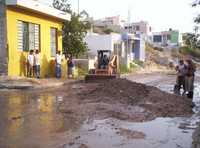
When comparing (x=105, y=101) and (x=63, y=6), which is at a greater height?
(x=63, y=6)

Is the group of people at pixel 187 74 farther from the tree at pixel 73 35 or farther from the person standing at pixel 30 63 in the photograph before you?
the tree at pixel 73 35

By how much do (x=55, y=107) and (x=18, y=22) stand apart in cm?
1166

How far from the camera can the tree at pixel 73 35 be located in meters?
34.7

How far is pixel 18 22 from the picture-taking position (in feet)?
81.4

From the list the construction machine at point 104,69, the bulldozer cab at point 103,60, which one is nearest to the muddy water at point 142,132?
the construction machine at point 104,69

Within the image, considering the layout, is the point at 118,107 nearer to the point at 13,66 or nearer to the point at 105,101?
the point at 105,101

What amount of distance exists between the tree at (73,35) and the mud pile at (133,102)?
50.0 feet

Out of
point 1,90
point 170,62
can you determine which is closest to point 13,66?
point 1,90

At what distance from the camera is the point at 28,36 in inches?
1022

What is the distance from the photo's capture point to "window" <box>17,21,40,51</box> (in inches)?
986

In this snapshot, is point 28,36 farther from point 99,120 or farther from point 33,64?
point 99,120

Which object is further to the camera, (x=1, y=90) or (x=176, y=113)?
(x=1, y=90)

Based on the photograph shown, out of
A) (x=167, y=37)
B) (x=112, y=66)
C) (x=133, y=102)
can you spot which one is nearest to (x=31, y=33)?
(x=112, y=66)

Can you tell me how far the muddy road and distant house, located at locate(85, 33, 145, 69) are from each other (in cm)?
2669
